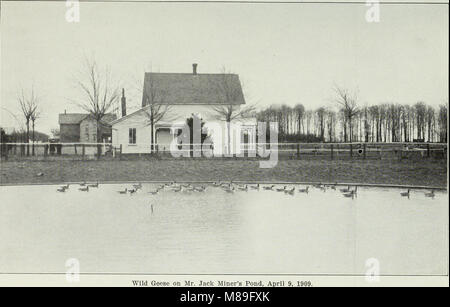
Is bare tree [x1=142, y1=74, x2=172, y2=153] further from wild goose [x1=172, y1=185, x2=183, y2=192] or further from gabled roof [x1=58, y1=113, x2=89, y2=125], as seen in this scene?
gabled roof [x1=58, y1=113, x2=89, y2=125]

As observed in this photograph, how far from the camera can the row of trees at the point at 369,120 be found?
106 ft

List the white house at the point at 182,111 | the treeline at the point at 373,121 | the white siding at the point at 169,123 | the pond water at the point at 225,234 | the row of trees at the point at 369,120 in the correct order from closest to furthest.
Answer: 1. the pond water at the point at 225,234
2. the row of trees at the point at 369,120
3. the treeline at the point at 373,121
4. the white house at the point at 182,111
5. the white siding at the point at 169,123

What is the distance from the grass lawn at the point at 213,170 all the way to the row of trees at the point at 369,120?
5943mm

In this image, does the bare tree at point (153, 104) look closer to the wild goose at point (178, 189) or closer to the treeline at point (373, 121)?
the treeline at point (373, 121)

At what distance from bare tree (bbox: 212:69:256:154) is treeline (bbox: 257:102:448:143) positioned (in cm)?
637

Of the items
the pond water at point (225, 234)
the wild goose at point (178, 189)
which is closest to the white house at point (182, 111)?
the wild goose at point (178, 189)

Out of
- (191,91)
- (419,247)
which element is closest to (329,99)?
(191,91)

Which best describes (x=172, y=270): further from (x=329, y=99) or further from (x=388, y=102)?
(x=388, y=102)

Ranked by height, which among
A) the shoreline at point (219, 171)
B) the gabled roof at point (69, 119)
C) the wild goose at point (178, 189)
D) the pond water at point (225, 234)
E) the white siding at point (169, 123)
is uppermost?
the gabled roof at point (69, 119)

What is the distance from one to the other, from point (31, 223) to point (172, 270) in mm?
6137

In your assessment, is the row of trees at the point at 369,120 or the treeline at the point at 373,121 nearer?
the row of trees at the point at 369,120

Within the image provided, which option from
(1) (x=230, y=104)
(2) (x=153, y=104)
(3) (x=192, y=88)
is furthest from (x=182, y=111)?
(1) (x=230, y=104)

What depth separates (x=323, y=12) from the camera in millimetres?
17141

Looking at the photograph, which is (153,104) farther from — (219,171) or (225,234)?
(225,234)
